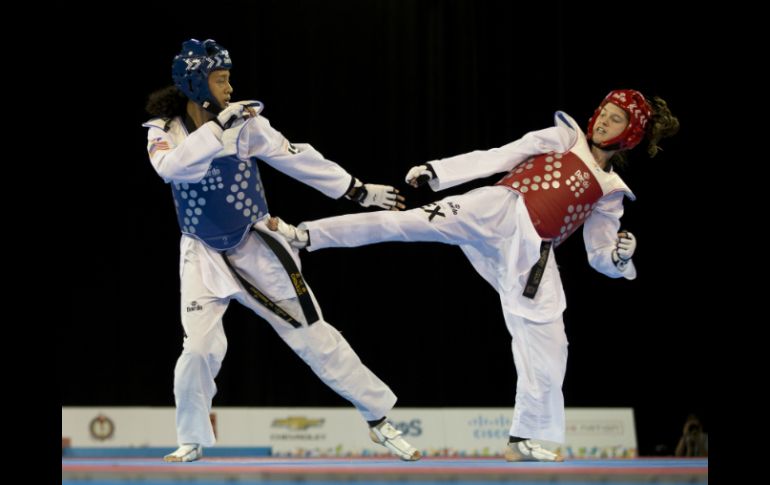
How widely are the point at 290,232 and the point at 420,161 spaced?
3.52 metres

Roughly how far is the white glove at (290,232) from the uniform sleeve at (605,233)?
4.74 ft

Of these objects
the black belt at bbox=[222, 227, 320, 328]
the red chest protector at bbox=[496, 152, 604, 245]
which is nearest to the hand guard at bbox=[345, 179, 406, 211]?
the black belt at bbox=[222, 227, 320, 328]

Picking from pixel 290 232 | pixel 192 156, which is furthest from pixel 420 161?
pixel 192 156

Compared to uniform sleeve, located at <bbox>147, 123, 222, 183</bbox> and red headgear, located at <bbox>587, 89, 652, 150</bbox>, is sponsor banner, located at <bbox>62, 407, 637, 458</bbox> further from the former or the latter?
uniform sleeve, located at <bbox>147, 123, 222, 183</bbox>

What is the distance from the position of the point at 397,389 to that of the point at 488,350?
2.63 feet

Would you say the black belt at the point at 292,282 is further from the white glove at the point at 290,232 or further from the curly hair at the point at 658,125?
the curly hair at the point at 658,125

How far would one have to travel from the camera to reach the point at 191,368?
13.0 feet

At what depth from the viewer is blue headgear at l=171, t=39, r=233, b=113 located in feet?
12.9

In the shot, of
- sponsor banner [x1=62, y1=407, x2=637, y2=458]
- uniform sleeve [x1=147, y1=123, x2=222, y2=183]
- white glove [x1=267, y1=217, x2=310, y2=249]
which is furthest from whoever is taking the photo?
sponsor banner [x1=62, y1=407, x2=637, y2=458]

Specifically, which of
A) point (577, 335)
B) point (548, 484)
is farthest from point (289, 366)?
point (548, 484)

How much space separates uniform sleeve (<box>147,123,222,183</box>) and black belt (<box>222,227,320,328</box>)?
0.46 m

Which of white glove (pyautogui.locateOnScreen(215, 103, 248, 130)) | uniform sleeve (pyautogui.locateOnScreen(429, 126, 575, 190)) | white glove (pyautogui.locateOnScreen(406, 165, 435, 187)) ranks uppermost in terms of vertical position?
white glove (pyautogui.locateOnScreen(215, 103, 248, 130))

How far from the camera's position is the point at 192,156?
374 cm

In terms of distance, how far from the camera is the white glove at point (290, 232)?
13.4 feet
